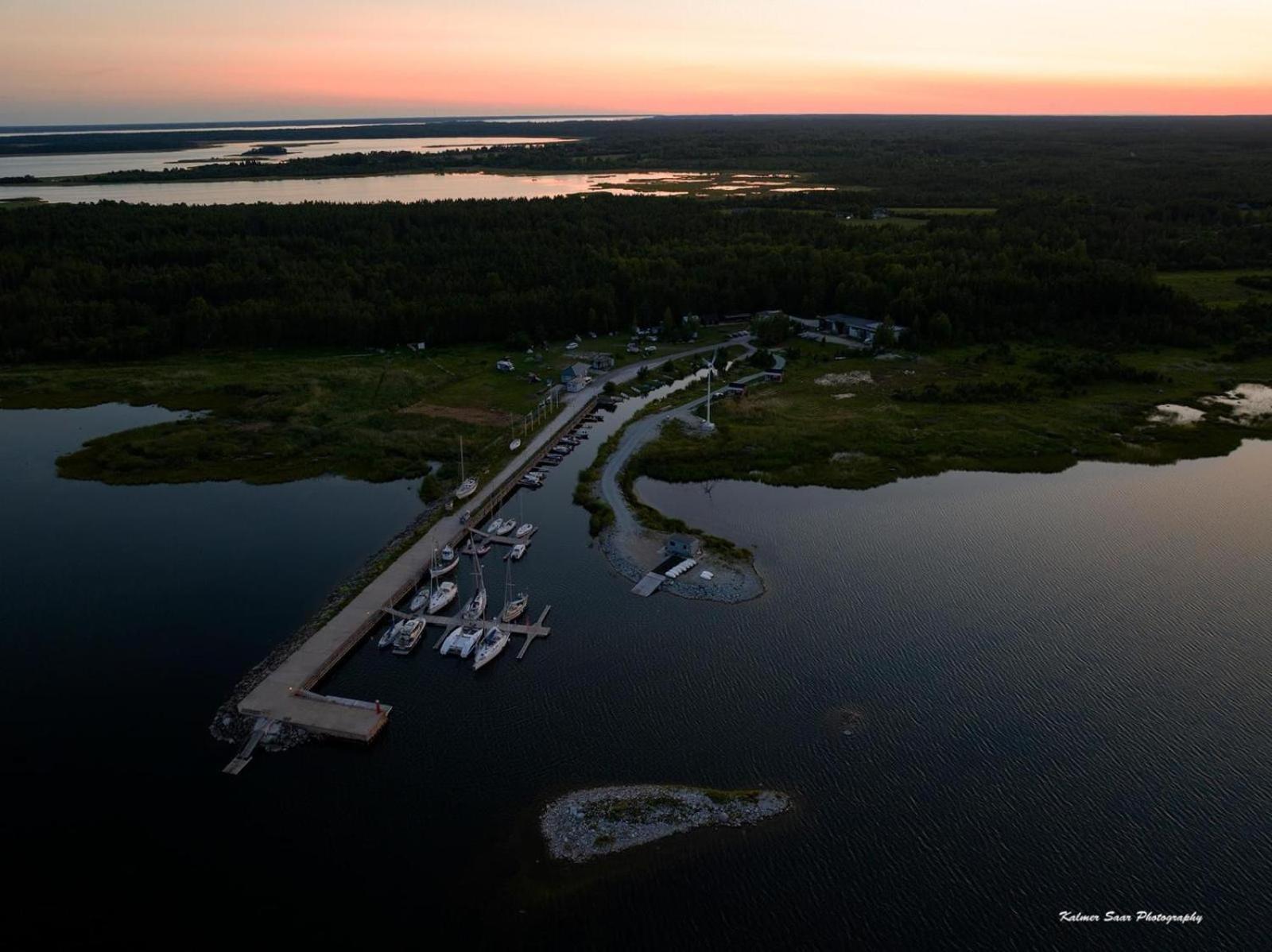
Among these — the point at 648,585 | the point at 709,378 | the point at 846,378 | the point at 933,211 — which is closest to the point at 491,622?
the point at 648,585

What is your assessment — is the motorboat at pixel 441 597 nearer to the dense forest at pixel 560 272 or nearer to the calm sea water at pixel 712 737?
the calm sea water at pixel 712 737

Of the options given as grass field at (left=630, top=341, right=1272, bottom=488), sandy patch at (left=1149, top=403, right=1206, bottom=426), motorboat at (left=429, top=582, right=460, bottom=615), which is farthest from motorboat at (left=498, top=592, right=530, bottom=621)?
sandy patch at (left=1149, top=403, right=1206, bottom=426)

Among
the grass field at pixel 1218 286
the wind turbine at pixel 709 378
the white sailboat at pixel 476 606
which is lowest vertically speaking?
the white sailboat at pixel 476 606

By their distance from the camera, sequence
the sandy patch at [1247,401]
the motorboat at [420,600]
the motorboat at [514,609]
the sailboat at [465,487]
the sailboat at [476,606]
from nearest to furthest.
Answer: the sailboat at [476,606], the motorboat at [514,609], the motorboat at [420,600], the sailboat at [465,487], the sandy patch at [1247,401]

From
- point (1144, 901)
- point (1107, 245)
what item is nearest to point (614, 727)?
point (1144, 901)

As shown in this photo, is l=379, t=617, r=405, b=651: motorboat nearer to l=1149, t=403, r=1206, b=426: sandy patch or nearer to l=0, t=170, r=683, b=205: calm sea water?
l=1149, t=403, r=1206, b=426: sandy patch

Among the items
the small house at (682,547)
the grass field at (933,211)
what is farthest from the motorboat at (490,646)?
the grass field at (933,211)

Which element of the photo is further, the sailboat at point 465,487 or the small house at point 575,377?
the small house at point 575,377
